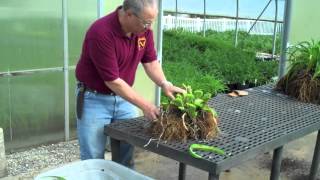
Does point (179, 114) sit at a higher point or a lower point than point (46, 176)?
higher

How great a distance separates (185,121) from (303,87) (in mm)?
1431

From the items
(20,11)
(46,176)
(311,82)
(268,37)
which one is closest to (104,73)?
(46,176)

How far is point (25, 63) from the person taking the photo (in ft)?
14.0

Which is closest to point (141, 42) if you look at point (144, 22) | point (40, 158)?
point (144, 22)

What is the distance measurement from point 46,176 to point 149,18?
962 mm

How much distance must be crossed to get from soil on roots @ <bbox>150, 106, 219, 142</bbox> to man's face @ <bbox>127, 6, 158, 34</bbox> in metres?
0.48

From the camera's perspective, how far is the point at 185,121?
7.64 feet

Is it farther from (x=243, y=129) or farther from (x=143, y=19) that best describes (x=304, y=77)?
(x=143, y=19)

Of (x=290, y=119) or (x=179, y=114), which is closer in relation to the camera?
(x=179, y=114)

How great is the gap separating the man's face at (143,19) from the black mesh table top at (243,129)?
1.79ft

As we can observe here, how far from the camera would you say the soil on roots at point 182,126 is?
2.31 meters

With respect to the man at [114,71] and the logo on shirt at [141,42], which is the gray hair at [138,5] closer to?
the man at [114,71]

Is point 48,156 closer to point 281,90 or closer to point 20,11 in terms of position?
point 20,11

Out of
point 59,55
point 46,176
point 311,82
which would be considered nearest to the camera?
point 46,176
